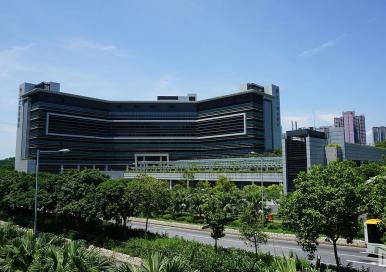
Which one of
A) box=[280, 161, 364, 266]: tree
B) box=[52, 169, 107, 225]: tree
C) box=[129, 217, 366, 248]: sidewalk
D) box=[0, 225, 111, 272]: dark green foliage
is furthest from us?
box=[52, 169, 107, 225]: tree

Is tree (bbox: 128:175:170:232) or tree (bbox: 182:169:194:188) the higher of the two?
tree (bbox: 182:169:194:188)

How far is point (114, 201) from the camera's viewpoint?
32.7 metres

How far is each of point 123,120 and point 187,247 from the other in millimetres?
143633

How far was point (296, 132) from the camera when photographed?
2126 inches

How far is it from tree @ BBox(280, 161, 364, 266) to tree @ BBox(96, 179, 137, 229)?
16585 mm

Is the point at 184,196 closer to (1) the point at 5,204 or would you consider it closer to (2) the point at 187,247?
(1) the point at 5,204

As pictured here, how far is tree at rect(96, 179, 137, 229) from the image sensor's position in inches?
1269

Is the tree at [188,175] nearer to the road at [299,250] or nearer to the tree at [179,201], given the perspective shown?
the tree at [179,201]

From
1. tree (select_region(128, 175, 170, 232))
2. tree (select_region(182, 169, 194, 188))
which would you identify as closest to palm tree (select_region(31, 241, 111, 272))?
tree (select_region(128, 175, 170, 232))

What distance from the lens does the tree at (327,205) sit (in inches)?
733

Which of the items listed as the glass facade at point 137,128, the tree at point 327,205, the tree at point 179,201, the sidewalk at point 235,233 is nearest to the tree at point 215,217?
the tree at point 327,205

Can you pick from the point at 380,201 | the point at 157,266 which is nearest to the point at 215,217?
the point at 380,201

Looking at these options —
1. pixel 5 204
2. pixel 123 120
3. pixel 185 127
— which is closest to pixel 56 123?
pixel 123 120

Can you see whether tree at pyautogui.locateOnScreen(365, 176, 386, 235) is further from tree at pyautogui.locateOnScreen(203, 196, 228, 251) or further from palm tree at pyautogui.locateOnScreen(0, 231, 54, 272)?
palm tree at pyautogui.locateOnScreen(0, 231, 54, 272)
